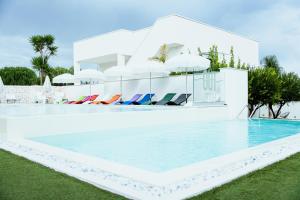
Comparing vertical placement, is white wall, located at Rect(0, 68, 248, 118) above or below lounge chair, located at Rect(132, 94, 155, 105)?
above

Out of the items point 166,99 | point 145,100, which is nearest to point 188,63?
point 166,99

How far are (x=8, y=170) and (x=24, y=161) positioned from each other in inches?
20.7

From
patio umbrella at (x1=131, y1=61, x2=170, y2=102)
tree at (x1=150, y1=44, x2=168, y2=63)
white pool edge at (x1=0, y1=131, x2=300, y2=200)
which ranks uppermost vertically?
tree at (x1=150, y1=44, x2=168, y2=63)

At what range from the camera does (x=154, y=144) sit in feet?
22.2

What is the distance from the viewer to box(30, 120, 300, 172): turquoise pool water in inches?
204

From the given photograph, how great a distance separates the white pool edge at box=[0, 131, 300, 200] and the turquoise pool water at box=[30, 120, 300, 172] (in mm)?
963

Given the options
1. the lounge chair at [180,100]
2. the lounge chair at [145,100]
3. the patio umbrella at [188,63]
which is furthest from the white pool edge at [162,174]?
the lounge chair at [145,100]

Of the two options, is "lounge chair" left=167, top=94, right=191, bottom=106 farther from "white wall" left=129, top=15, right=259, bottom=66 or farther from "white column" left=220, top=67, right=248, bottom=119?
"white wall" left=129, top=15, right=259, bottom=66

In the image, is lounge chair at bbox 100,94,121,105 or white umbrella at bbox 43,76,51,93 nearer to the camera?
lounge chair at bbox 100,94,121,105

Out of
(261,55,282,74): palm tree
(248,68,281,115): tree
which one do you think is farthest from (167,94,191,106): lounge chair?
(261,55,282,74): palm tree

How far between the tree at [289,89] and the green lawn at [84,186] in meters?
18.9

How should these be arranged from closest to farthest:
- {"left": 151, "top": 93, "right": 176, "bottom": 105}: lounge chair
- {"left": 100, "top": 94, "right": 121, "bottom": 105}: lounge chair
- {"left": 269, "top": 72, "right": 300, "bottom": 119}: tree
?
{"left": 151, "top": 93, "right": 176, "bottom": 105}: lounge chair < {"left": 100, "top": 94, "right": 121, "bottom": 105}: lounge chair < {"left": 269, "top": 72, "right": 300, "bottom": 119}: tree

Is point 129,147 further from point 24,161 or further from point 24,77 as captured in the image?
point 24,77

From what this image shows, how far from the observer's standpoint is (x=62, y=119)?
7594 millimetres
